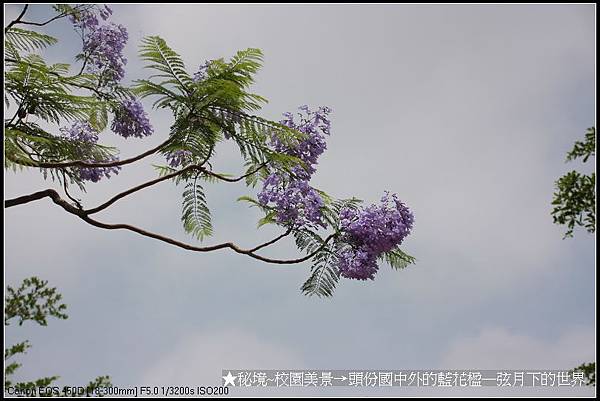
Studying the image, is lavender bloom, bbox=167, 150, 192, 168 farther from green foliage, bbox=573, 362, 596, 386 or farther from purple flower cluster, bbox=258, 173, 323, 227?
green foliage, bbox=573, 362, 596, 386

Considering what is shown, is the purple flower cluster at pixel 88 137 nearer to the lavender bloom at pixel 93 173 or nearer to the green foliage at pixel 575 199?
the lavender bloom at pixel 93 173

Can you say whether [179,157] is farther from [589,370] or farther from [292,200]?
[589,370]

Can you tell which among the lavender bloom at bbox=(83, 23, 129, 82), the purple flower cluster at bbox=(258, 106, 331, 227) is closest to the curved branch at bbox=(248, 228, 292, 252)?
the purple flower cluster at bbox=(258, 106, 331, 227)

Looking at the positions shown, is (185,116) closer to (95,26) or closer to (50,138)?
(50,138)

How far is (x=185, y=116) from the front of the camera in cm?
325

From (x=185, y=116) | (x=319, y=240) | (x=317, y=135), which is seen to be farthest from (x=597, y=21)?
(x=185, y=116)

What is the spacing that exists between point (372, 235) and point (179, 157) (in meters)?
1.09

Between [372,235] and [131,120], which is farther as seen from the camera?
[131,120]

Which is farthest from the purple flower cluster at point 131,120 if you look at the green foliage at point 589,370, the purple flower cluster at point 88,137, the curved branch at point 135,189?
the green foliage at point 589,370

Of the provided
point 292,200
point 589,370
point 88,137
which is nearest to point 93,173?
point 88,137

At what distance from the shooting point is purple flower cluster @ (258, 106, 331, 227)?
12.1ft

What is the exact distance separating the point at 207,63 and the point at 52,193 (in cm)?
99

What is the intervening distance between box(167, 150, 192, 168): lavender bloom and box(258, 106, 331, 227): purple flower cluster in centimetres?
46

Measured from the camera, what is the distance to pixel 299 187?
12.2ft
